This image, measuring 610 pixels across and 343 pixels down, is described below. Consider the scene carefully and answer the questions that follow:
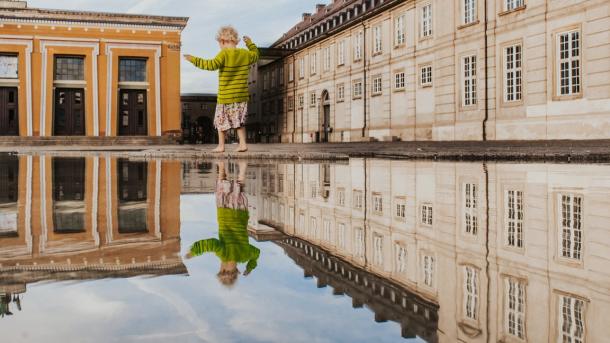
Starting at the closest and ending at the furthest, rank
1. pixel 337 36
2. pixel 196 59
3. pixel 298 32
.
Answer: pixel 196 59
pixel 337 36
pixel 298 32

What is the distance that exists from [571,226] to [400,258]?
55.6 inches

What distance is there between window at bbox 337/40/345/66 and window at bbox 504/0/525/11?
17857mm

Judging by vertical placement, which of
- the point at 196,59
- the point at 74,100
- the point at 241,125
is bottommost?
the point at 241,125

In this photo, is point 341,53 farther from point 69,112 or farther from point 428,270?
point 428,270

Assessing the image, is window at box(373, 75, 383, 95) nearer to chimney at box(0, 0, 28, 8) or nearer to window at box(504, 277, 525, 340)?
chimney at box(0, 0, 28, 8)

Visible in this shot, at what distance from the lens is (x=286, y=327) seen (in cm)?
136

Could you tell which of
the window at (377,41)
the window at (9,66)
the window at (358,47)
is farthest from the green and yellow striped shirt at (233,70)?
the window at (9,66)

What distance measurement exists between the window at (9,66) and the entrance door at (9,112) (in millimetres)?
957

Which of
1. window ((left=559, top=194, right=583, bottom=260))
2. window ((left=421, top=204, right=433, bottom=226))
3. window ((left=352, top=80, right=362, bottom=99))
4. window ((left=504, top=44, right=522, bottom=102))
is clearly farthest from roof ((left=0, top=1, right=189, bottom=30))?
window ((left=559, top=194, right=583, bottom=260))

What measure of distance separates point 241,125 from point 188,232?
9840mm

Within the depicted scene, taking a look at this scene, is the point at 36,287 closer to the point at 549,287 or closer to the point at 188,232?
the point at 188,232

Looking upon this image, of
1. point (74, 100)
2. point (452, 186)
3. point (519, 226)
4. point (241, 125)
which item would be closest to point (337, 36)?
point (74, 100)

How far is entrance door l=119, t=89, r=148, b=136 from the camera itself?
46125mm

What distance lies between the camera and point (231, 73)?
1205 centimetres
